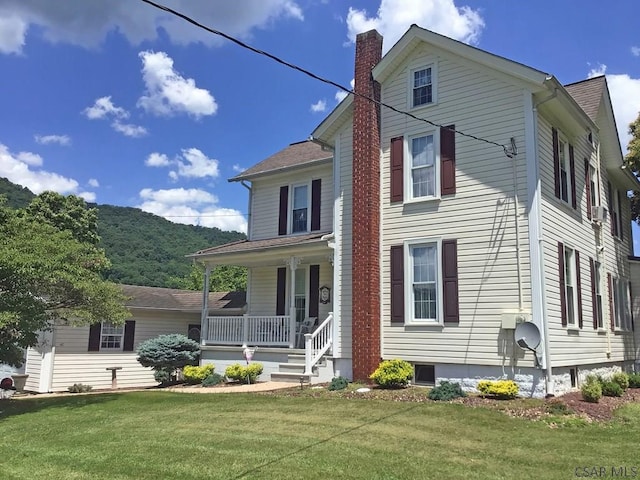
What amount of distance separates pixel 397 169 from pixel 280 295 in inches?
248

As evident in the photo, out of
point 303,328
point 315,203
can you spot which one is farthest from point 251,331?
point 315,203

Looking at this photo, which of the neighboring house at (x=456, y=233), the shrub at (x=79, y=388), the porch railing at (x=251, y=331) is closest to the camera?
the neighboring house at (x=456, y=233)

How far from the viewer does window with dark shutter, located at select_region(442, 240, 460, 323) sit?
12.8 m

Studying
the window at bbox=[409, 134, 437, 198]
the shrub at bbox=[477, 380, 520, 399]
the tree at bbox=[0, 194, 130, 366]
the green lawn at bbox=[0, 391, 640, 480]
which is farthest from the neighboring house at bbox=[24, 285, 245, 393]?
the shrub at bbox=[477, 380, 520, 399]

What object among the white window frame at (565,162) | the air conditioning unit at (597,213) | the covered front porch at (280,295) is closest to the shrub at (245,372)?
the covered front porch at (280,295)

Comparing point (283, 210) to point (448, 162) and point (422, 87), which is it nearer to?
point (422, 87)

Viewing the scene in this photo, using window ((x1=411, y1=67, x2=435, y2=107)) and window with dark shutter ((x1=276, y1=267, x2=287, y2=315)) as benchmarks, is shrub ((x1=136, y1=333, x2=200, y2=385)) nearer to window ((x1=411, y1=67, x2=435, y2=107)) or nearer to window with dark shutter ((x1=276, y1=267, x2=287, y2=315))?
window with dark shutter ((x1=276, y1=267, x2=287, y2=315))

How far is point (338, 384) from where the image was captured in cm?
1312

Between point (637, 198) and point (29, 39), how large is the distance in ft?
69.2

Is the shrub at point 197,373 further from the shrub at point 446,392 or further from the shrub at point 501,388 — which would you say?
the shrub at point 501,388

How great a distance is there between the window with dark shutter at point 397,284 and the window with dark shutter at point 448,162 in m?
1.82

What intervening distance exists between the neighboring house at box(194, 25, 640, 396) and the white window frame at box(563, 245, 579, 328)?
0.17ft

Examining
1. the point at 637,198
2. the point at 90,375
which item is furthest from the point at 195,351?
the point at 637,198

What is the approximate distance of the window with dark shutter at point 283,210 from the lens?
18.5 metres
